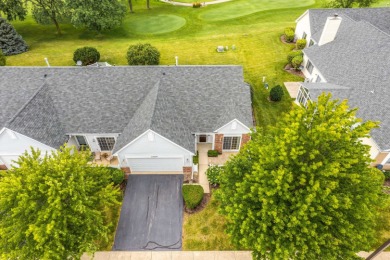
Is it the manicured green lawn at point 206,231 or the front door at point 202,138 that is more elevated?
the front door at point 202,138

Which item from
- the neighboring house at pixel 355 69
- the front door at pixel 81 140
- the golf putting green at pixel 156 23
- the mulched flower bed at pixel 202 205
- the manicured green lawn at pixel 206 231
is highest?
the neighboring house at pixel 355 69

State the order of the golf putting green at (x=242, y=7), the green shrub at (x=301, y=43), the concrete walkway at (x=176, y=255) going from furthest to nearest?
the golf putting green at (x=242, y=7) < the green shrub at (x=301, y=43) < the concrete walkway at (x=176, y=255)

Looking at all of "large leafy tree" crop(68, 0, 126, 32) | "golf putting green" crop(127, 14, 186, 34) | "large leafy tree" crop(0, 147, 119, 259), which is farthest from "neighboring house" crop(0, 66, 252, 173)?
"golf putting green" crop(127, 14, 186, 34)

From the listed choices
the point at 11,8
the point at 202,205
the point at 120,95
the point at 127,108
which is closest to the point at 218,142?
the point at 202,205

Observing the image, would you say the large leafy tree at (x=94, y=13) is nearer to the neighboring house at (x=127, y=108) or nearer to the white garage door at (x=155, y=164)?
the neighboring house at (x=127, y=108)

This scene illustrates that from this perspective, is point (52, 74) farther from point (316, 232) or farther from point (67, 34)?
point (67, 34)

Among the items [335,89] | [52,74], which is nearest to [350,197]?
[335,89]

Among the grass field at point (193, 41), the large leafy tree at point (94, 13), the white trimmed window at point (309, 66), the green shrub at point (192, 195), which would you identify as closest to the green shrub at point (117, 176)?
the green shrub at point (192, 195)
